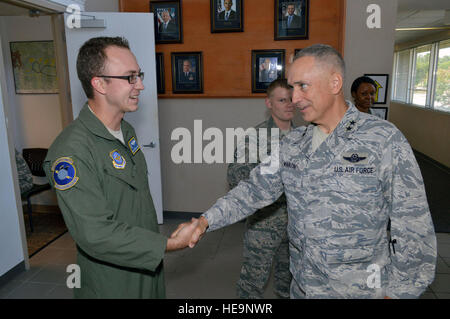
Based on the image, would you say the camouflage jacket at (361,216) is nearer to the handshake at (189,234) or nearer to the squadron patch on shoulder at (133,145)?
the handshake at (189,234)

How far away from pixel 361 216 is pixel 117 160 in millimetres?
966

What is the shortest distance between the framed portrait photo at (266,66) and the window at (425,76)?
463 cm

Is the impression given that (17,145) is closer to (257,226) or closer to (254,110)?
(254,110)

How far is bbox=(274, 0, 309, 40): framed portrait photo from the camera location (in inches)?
139

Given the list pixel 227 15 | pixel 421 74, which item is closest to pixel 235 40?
pixel 227 15

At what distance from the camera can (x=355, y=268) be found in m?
1.23

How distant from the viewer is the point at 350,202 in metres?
1.20

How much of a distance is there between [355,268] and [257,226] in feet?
3.35

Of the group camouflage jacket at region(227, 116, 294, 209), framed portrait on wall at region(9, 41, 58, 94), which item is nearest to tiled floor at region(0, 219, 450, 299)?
camouflage jacket at region(227, 116, 294, 209)

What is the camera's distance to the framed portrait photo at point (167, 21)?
373cm
